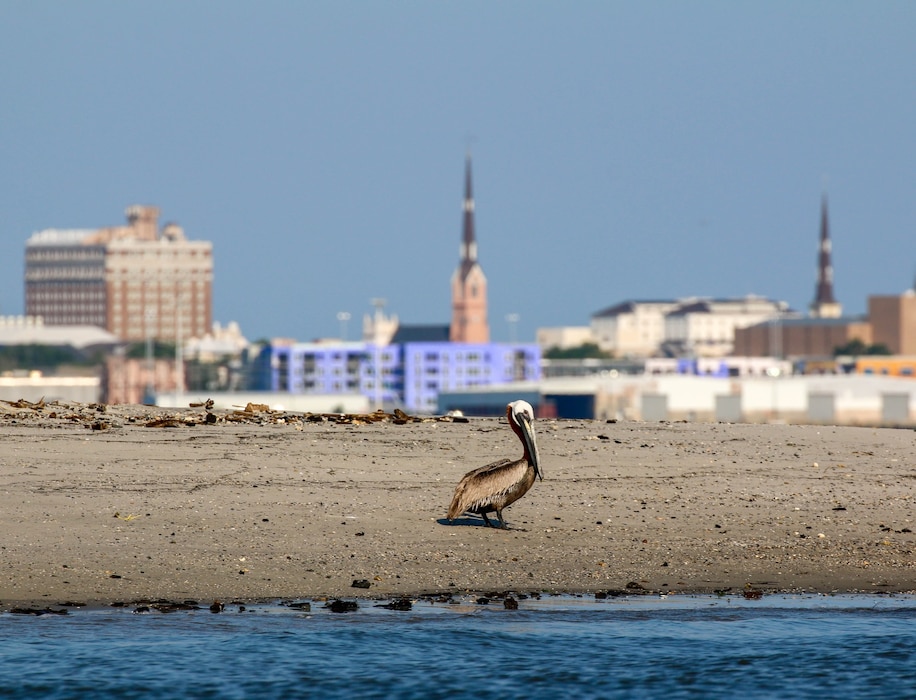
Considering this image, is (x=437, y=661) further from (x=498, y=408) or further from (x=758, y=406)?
(x=498, y=408)

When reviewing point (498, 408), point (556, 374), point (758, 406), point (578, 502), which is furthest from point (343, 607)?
point (556, 374)

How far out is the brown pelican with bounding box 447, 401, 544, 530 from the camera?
13.4 metres

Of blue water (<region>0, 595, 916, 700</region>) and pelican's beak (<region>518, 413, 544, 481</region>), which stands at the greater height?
pelican's beak (<region>518, 413, 544, 481</region>)

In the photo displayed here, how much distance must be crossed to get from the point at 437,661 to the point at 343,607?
1021 millimetres

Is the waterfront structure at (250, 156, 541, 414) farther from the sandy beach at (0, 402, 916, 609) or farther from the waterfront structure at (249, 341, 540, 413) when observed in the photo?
the sandy beach at (0, 402, 916, 609)

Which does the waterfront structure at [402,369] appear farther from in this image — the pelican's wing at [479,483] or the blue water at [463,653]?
the blue water at [463,653]

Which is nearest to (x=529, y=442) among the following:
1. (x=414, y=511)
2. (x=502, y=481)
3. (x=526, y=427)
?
(x=526, y=427)

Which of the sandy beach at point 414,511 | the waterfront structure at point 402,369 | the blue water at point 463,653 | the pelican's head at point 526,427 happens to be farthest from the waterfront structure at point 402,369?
the blue water at point 463,653

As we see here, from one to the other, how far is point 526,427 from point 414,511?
1489 millimetres

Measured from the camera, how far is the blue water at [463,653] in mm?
10867

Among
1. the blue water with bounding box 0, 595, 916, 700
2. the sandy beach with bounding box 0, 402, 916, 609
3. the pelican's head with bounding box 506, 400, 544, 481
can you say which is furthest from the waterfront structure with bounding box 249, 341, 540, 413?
the blue water with bounding box 0, 595, 916, 700

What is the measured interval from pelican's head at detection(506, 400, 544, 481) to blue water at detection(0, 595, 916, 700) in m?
1.67

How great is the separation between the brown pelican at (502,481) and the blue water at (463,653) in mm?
1566

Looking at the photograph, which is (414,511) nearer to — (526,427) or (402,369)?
(526,427)
